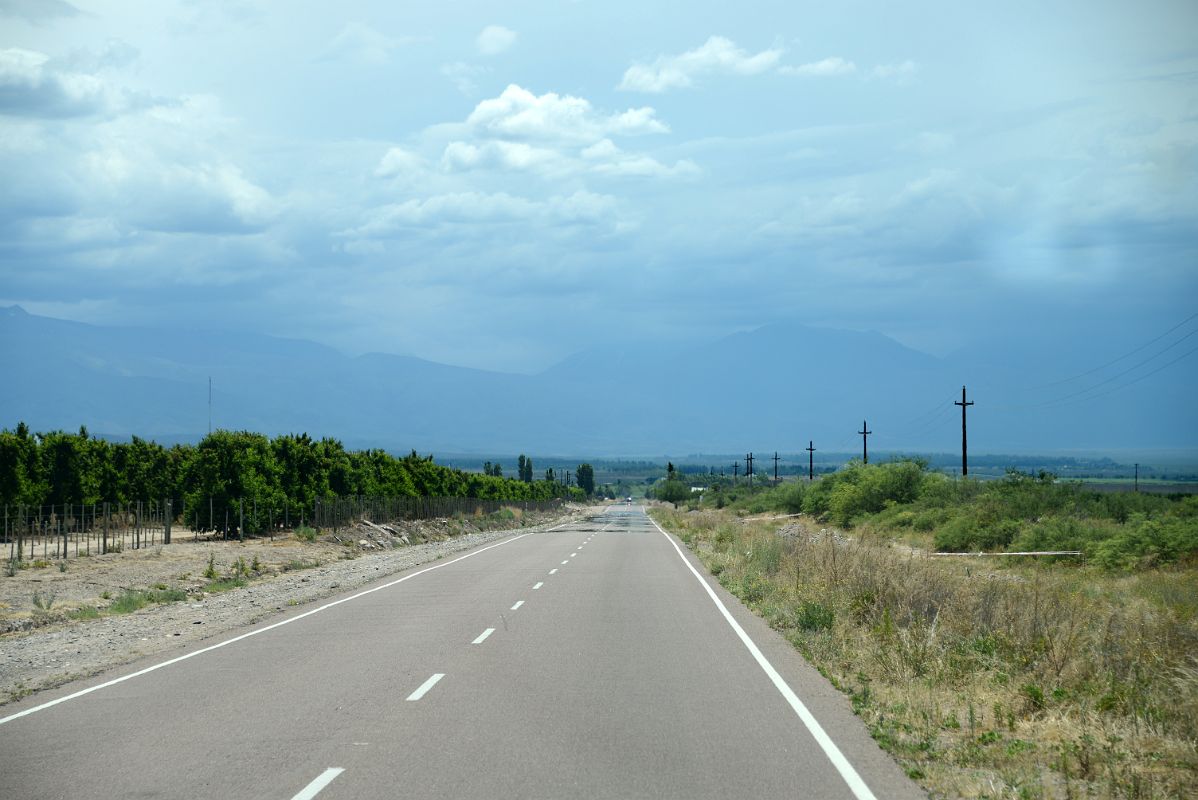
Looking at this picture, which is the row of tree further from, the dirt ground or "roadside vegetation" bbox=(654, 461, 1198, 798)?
"roadside vegetation" bbox=(654, 461, 1198, 798)

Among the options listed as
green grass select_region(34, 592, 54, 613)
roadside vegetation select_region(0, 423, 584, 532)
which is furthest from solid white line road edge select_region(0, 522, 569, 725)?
roadside vegetation select_region(0, 423, 584, 532)

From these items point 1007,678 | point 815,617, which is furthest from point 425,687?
point 815,617

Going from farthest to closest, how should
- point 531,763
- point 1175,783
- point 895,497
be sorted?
point 895,497, point 531,763, point 1175,783

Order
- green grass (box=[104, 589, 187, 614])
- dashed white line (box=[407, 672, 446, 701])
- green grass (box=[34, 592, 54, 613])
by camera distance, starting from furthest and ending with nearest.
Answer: green grass (box=[104, 589, 187, 614]) → green grass (box=[34, 592, 54, 613]) → dashed white line (box=[407, 672, 446, 701])

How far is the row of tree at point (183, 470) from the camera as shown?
44719mm

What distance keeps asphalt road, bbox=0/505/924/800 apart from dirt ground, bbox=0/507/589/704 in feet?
4.06

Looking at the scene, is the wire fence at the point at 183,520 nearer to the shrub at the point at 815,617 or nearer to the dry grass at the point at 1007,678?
the shrub at the point at 815,617

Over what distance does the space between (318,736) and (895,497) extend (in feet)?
184

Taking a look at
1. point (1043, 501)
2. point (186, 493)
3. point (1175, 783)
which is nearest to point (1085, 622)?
point (1175, 783)

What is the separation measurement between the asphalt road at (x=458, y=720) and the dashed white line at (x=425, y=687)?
0.06 m

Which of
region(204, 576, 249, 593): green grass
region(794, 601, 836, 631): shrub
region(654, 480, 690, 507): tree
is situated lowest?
region(654, 480, 690, 507): tree

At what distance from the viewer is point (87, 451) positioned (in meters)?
49.2

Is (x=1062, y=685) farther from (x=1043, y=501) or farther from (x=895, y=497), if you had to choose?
(x=895, y=497)

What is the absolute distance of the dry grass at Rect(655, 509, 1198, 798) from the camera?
8.04 m
